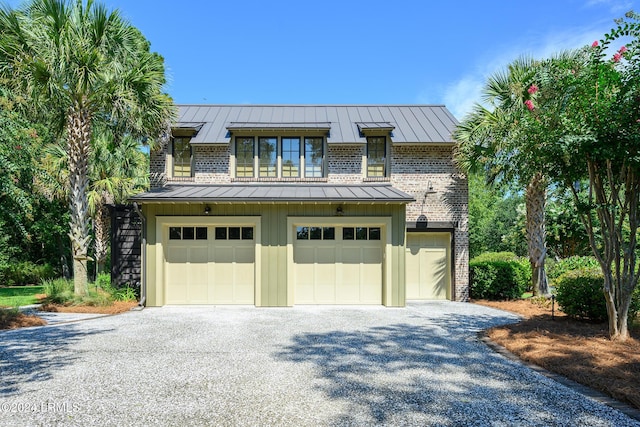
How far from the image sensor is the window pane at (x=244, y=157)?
1306 centimetres

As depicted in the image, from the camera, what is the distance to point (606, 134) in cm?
623

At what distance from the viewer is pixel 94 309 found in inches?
406

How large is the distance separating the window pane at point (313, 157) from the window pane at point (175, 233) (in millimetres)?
4362

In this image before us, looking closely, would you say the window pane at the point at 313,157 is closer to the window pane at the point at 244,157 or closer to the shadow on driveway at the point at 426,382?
the window pane at the point at 244,157

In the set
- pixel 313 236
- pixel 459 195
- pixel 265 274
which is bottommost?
pixel 265 274

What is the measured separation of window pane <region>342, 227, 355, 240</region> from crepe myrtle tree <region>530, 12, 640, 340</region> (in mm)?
5618

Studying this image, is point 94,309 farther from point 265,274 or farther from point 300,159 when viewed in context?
point 300,159

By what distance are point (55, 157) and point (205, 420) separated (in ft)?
48.2

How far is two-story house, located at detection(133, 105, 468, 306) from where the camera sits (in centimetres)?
1113

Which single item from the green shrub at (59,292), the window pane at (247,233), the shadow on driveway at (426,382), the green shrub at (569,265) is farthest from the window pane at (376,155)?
the green shrub at (59,292)

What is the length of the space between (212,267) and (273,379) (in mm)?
6914

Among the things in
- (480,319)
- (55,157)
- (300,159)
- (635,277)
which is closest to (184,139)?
(300,159)

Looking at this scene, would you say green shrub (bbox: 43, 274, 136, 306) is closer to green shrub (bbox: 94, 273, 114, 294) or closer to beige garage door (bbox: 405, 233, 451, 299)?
green shrub (bbox: 94, 273, 114, 294)

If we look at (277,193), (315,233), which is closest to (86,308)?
(277,193)
